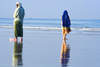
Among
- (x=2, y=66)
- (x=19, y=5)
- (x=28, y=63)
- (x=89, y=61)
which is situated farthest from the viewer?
(x=19, y=5)

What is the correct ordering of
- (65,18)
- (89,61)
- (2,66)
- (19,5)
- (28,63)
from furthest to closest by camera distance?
(65,18), (19,5), (89,61), (28,63), (2,66)

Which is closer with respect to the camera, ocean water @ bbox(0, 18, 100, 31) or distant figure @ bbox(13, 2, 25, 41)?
distant figure @ bbox(13, 2, 25, 41)

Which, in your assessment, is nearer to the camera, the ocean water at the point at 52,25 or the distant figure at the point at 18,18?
the distant figure at the point at 18,18

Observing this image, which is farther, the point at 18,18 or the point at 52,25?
the point at 52,25

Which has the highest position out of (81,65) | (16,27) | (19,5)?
(19,5)

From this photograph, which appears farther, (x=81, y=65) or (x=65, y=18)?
(x=65, y=18)

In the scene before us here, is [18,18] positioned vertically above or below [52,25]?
below

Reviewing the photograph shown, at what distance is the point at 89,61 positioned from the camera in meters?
7.51

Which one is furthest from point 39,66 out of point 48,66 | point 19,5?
point 19,5

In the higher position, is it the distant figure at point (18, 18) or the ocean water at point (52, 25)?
the ocean water at point (52, 25)

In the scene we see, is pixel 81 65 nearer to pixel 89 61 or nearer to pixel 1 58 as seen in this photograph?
pixel 89 61

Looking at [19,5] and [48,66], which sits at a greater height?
[19,5]

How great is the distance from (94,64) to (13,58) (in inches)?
84.1

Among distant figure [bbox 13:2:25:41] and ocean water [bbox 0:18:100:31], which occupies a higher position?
ocean water [bbox 0:18:100:31]
